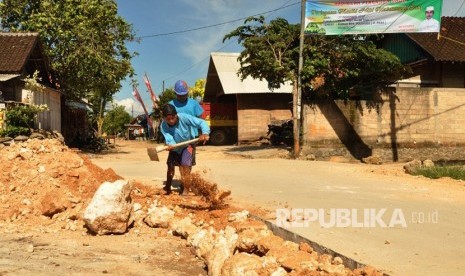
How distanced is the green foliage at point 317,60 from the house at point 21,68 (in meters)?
7.42

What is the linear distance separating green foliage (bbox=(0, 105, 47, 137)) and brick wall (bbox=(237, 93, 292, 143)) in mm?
12021

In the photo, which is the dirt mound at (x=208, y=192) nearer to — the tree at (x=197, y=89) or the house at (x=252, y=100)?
the house at (x=252, y=100)

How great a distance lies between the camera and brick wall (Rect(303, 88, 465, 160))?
51.4ft

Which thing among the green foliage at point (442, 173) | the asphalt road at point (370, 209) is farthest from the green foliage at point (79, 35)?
the green foliage at point (442, 173)

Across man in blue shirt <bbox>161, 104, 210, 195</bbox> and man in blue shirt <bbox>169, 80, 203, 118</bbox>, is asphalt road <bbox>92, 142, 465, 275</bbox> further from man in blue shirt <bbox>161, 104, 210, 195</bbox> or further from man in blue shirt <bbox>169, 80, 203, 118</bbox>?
man in blue shirt <bbox>169, 80, 203, 118</bbox>

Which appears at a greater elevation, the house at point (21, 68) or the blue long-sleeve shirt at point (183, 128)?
the house at point (21, 68)

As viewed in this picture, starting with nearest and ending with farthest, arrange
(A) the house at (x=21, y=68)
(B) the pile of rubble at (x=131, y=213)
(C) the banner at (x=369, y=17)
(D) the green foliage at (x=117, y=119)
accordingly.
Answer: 1. (B) the pile of rubble at (x=131, y=213)
2. (C) the banner at (x=369, y=17)
3. (A) the house at (x=21, y=68)
4. (D) the green foliage at (x=117, y=119)

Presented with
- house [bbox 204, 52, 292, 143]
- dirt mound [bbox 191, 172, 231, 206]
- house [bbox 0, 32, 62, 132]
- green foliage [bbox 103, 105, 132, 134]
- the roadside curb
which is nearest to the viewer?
the roadside curb

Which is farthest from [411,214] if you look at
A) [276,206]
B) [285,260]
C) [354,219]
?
[285,260]

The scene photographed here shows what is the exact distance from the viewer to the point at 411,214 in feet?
17.9

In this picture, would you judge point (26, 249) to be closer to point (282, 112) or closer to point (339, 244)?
point (339, 244)

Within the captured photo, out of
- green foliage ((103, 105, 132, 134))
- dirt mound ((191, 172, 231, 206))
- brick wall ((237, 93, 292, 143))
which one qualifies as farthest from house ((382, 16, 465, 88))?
green foliage ((103, 105, 132, 134))

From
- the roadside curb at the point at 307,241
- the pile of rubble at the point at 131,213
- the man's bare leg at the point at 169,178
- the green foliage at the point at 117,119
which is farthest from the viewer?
the green foliage at the point at 117,119

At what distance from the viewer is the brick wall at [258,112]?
25578 mm
